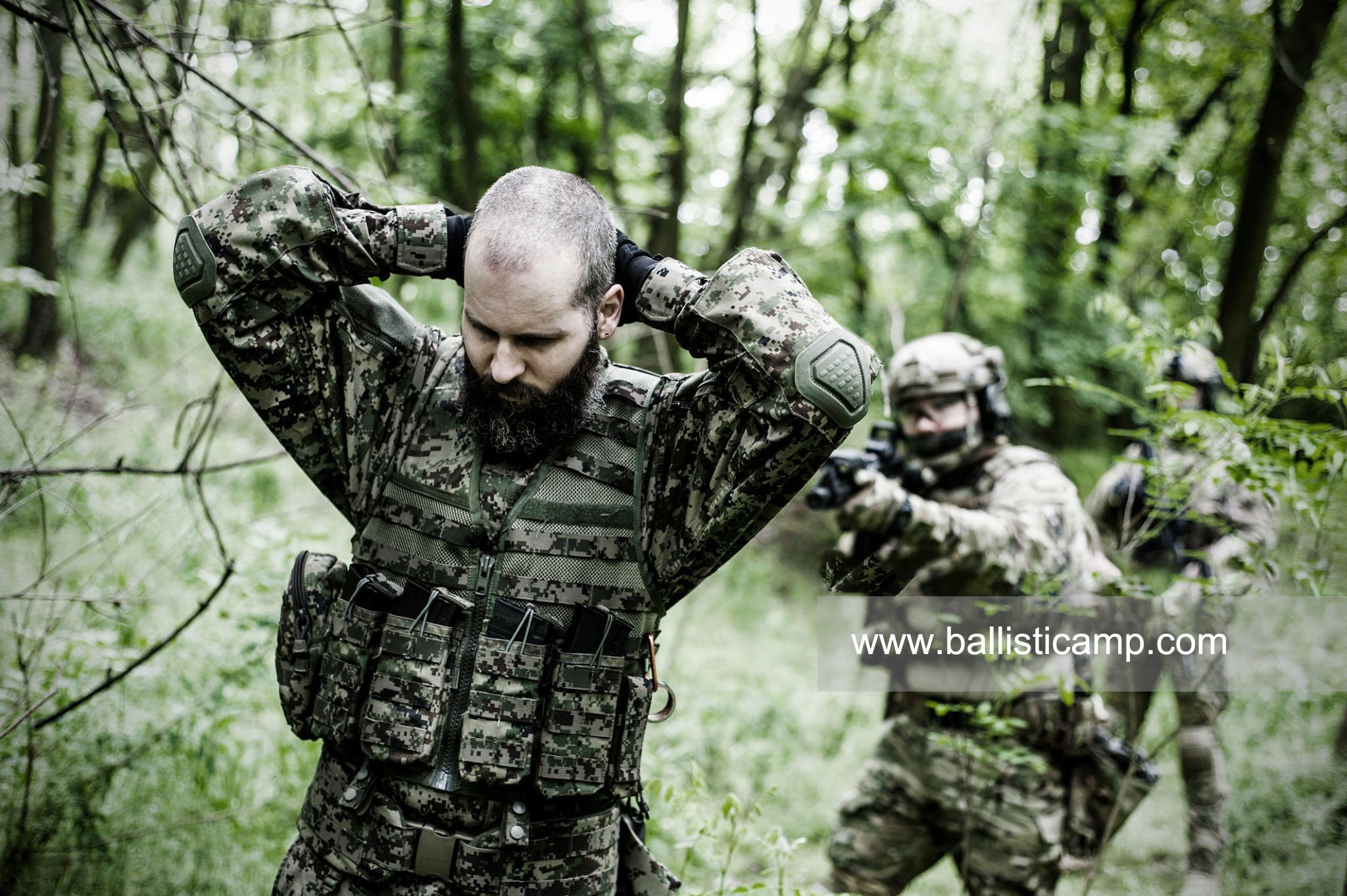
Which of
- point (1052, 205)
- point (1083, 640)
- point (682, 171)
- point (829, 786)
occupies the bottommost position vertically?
point (829, 786)

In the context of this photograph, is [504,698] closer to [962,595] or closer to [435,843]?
[435,843]

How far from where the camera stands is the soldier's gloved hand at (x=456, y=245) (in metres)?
1.96

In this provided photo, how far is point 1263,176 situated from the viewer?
20.7 feet

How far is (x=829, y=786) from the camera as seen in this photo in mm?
5605

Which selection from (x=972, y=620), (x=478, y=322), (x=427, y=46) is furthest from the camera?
(x=427, y=46)

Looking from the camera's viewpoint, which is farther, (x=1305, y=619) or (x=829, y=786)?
(x=829, y=786)

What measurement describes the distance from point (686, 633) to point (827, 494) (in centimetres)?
476

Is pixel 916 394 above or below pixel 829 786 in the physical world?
above

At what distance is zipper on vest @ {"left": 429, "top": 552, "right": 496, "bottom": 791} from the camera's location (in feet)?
6.16

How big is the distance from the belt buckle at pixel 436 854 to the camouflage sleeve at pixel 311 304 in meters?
0.74

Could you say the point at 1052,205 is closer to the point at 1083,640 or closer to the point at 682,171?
the point at 682,171

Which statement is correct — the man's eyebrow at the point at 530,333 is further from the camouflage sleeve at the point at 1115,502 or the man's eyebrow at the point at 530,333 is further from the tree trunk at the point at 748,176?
the tree trunk at the point at 748,176

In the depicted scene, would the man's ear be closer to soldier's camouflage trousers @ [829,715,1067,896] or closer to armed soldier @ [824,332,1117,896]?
armed soldier @ [824,332,1117,896]

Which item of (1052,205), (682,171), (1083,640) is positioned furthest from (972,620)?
(1052,205)
